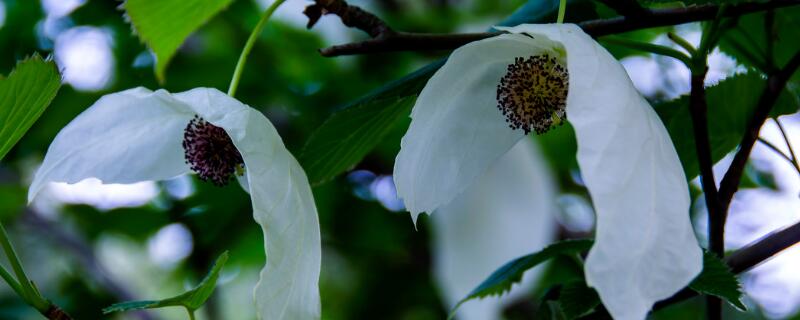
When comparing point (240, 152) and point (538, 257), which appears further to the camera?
point (538, 257)

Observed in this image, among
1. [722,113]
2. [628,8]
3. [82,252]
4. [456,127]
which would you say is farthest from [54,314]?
[82,252]

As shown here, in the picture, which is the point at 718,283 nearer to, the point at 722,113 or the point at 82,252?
the point at 722,113

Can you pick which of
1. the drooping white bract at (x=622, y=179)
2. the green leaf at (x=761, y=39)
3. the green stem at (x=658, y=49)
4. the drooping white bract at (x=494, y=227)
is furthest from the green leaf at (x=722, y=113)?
the drooping white bract at (x=494, y=227)

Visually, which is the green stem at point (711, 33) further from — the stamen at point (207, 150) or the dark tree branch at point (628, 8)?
the stamen at point (207, 150)

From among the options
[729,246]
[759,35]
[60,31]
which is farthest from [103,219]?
[759,35]

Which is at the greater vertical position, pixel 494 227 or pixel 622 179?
pixel 622 179

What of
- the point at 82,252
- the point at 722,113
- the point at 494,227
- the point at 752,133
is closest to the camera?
the point at 752,133
